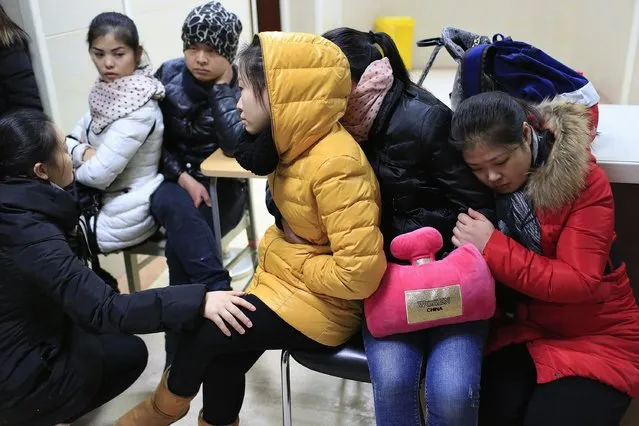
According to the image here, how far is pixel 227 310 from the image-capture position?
4.31 ft

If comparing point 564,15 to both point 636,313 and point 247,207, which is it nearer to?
point 247,207

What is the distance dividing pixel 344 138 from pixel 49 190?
662 mm

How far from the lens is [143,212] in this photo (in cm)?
193

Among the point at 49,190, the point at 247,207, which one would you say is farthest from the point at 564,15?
the point at 49,190

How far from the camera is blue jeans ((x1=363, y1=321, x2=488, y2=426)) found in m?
1.18

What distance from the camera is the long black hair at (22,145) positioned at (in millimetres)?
1340

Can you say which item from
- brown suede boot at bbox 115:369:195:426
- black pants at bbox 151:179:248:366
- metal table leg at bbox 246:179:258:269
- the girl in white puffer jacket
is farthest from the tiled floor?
metal table leg at bbox 246:179:258:269

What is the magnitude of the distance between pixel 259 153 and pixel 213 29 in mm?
797

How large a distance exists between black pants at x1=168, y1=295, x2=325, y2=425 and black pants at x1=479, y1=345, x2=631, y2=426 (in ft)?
1.23

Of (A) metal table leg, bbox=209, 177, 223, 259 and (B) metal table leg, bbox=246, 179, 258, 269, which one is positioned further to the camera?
(B) metal table leg, bbox=246, 179, 258, 269

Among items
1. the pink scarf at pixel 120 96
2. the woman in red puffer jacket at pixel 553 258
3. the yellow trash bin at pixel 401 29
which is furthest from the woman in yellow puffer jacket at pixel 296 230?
the yellow trash bin at pixel 401 29

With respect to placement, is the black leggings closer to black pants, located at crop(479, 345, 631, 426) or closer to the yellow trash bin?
black pants, located at crop(479, 345, 631, 426)

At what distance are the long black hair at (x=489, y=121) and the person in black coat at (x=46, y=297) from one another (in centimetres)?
59

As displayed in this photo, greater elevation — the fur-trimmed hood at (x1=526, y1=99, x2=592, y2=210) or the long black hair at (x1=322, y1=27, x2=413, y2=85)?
the long black hair at (x1=322, y1=27, x2=413, y2=85)
